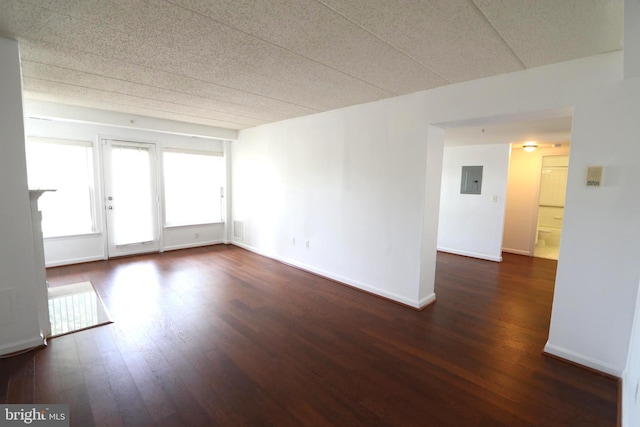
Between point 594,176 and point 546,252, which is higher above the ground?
point 594,176

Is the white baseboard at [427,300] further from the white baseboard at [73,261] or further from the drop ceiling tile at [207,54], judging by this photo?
the white baseboard at [73,261]

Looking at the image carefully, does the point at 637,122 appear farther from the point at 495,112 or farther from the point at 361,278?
the point at 361,278

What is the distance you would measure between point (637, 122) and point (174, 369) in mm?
3762

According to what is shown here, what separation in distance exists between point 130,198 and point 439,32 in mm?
5434

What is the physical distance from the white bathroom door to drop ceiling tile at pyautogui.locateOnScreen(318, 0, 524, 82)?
4923mm

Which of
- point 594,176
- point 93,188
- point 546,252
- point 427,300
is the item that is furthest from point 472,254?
point 93,188

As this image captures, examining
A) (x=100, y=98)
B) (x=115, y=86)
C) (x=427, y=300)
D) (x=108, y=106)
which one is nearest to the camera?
(x=115, y=86)

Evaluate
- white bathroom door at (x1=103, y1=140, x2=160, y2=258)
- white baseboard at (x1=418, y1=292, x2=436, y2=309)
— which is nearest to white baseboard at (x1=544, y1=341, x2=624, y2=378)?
white baseboard at (x1=418, y1=292, x2=436, y2=309)

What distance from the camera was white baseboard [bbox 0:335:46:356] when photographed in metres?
A: 2.29

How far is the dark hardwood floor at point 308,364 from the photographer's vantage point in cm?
180

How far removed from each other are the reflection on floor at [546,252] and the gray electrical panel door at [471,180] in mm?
1769

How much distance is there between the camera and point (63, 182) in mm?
4516

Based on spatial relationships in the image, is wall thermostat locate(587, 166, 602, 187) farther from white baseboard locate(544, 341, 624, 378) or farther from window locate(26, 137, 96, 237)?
window locate(26, 137, 96, 237)

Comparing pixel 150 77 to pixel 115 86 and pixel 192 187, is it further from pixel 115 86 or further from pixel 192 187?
pixel 192 187
